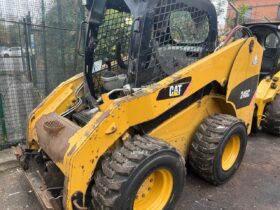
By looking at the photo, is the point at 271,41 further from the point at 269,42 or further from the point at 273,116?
the point at 273,116

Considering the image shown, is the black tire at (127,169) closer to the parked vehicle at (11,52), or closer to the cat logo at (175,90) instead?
the cat logo at (175,90)

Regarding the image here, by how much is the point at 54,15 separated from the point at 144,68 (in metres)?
2.67

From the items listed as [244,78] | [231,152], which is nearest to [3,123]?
[231,152]

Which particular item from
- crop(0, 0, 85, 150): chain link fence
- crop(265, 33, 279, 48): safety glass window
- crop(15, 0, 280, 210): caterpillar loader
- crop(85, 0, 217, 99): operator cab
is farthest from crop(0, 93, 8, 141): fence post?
crop(265, 33, 279, 48): safety glass window

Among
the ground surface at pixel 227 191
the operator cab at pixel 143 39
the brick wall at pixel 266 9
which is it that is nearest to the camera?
the operator cab at pixel 143 39

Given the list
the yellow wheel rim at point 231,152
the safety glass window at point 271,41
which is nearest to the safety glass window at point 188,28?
the yellow wheel rim at point 231,152

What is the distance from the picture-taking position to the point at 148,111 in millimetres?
2729

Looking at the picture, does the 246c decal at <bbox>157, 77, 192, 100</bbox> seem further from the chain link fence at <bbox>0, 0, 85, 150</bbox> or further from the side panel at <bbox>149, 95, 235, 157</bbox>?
the chain link fence at <bbox>0, 0, 85, 150</bbox>

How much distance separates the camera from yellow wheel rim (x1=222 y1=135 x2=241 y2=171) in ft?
12.2

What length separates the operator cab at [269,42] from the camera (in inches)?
196

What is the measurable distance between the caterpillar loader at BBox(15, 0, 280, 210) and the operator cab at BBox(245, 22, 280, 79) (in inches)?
57.3

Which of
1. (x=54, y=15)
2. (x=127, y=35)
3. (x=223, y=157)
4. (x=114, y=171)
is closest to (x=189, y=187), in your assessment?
(x=223, y=157)

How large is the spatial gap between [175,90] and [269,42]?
3.47 m

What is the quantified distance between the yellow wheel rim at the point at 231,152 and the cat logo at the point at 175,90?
47.8 inches
